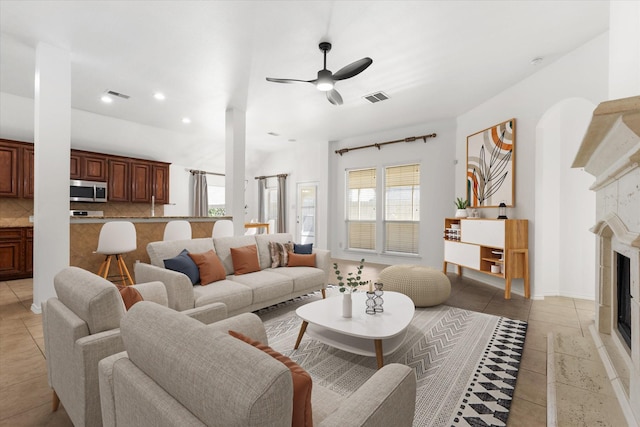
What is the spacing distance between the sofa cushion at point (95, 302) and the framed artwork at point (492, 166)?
476cm

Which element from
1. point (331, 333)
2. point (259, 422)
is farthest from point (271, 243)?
point (259, 422)

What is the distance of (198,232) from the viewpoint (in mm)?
5098

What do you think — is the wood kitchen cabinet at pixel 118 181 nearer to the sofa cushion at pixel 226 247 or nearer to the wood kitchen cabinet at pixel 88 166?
the wood kitchen cabinet at pixel 88 166

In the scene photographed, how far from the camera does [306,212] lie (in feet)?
27.6

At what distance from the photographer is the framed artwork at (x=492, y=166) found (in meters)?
4.36

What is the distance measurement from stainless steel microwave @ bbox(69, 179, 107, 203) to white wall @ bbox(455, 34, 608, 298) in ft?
23.5

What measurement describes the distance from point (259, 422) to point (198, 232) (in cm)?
A: 486

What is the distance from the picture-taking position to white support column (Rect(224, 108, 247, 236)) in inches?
213

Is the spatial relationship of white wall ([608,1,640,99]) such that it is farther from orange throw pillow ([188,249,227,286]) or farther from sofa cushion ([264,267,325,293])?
orange throw pillow ([188,249,227,286])

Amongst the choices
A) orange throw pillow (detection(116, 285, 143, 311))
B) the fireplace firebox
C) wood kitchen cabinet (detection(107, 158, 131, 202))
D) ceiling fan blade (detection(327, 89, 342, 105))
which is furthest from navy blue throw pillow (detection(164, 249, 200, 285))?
wood kitchen cabinet (detection(107, 158, 131, 202))

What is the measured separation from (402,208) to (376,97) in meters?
2.69

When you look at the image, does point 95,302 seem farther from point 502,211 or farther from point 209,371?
point 502,211

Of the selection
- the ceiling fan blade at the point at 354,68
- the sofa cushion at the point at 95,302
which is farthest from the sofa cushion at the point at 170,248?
the ceiling fan blade at the point at 354,68

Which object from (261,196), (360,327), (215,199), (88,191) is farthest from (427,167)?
(88,191)
